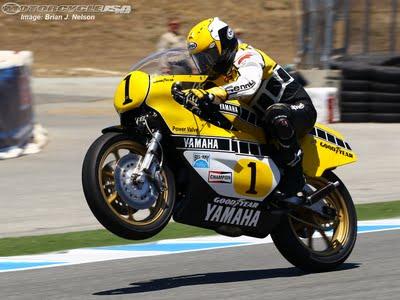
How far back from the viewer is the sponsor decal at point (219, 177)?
6.17 m

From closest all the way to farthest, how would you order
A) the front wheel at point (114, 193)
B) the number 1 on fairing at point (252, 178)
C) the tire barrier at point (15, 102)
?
the front wheel at point (114, 193) → the number 1 on fairing at point (252, 178) → the tire barrier at point (15, 102)

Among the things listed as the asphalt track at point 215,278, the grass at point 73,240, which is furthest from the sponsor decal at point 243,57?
the grass at point 73,240

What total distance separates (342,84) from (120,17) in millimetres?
18443

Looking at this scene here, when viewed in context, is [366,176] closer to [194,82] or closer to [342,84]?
[342,84]

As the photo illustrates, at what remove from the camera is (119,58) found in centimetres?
3047

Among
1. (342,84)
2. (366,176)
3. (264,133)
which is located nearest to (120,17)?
(342,84)

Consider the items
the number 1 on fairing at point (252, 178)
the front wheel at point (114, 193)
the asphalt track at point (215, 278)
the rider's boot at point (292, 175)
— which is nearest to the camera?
the front wheel at point (114, 193)

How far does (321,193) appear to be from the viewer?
22.2 feet

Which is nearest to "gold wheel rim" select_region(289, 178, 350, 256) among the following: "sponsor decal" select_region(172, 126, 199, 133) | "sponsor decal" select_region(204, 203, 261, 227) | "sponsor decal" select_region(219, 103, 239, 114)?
"sponsor decal" select_region(204, 203, 261, 227)

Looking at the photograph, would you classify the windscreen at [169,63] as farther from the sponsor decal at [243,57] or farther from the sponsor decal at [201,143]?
the sponsor decal at [201,143]

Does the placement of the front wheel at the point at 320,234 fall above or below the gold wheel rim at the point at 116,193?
below

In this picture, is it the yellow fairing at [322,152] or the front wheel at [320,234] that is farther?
the yellow fairing at [322,152]

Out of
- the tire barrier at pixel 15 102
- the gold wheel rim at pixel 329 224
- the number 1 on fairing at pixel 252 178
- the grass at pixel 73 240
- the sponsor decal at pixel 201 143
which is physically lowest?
the tire barrier at pixel 15 102

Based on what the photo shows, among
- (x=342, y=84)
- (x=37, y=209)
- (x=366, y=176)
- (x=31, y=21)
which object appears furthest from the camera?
(x=31, y=21)
